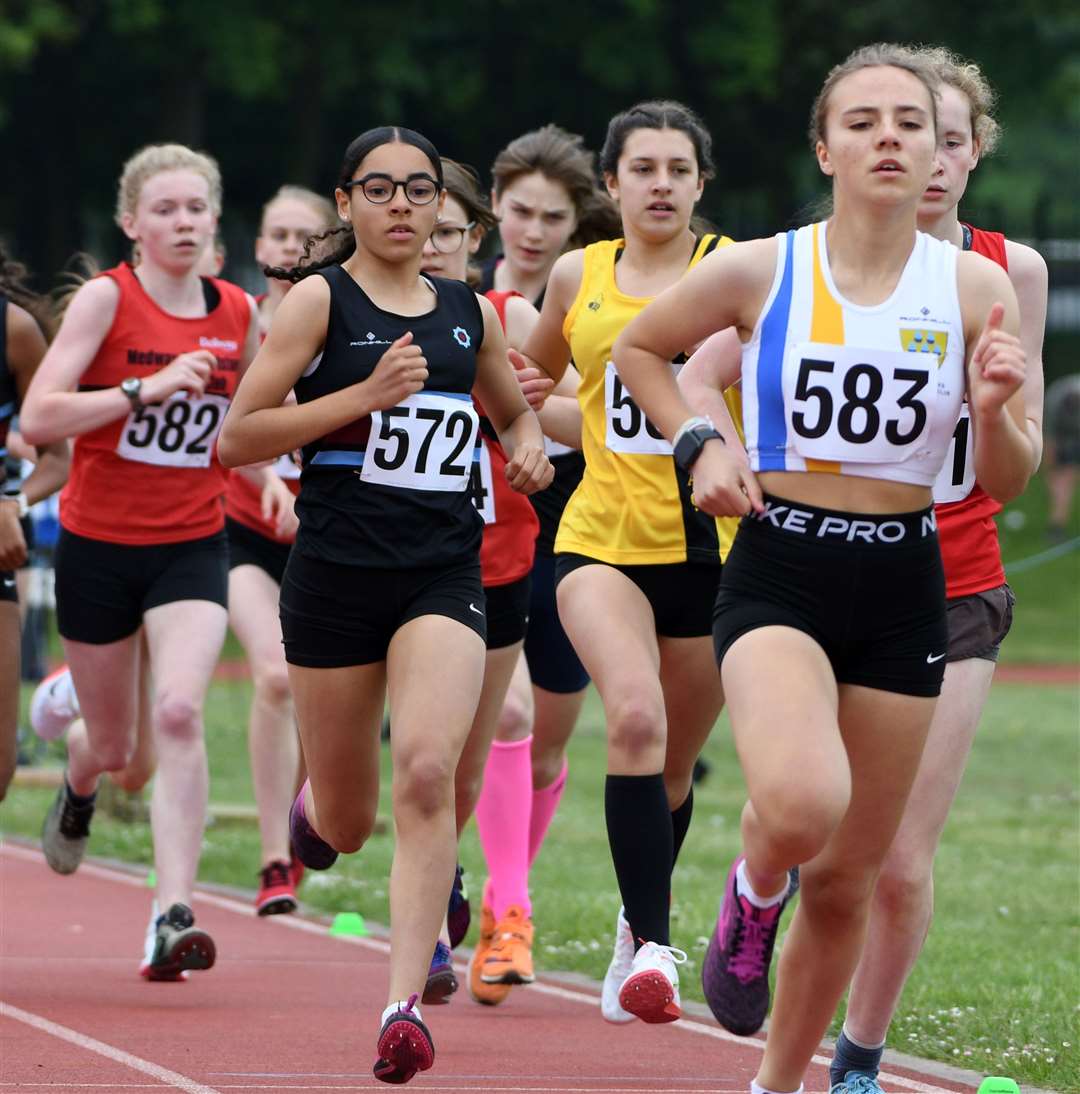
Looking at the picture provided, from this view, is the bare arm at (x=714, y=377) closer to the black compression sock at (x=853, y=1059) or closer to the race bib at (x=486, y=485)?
the race bib at (x=486, y=485)

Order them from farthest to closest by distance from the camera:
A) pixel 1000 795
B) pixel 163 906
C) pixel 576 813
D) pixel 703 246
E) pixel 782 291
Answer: pixel 1000 795 → pixel 576 813 → pixel 163 906 → pixel 703 246 → pixel 782 291

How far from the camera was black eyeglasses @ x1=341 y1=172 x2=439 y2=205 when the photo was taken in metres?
6.25

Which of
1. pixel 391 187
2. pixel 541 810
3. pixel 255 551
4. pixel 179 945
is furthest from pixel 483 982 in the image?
pixel 391 187

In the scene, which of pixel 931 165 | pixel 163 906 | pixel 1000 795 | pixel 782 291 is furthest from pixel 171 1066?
pixel 1000 795

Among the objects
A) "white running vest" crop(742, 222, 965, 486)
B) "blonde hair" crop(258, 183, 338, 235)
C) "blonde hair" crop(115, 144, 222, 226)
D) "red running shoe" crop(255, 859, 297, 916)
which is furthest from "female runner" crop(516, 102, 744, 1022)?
"blonde hair" crop(258, 183, 338, 235)

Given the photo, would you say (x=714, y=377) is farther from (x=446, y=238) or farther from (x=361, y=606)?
(x=446, y=238)

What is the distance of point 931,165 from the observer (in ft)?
17.1

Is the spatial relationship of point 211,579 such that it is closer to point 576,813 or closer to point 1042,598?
point 576,813

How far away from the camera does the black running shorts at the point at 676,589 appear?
6.73 metres

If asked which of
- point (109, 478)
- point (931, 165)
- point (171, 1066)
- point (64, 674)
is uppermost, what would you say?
point (931, 165)

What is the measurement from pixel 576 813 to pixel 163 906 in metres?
6.84

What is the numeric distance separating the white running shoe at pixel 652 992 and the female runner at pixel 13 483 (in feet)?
8.09

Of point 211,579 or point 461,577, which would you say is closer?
point 461,577

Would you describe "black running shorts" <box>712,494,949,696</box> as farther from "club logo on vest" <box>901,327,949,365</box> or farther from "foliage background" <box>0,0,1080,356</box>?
"foliage background" <box>0,0,1080,356</box>
